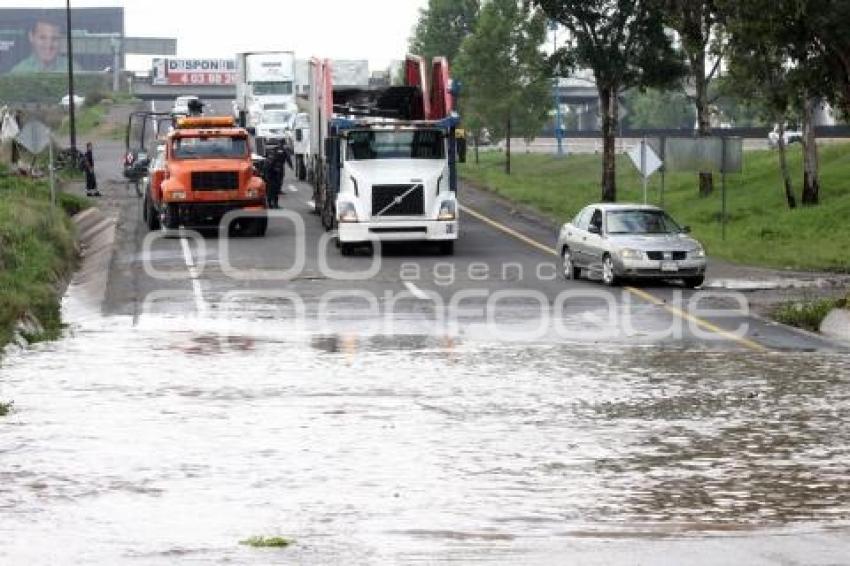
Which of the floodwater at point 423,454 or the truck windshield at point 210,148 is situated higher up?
the truck windshield at point 210,148

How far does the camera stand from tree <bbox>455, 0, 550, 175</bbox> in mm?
89312

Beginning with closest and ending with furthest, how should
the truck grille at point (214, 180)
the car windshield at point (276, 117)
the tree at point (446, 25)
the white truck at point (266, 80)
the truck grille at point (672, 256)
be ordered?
the truck grille at point (672, 256) < the truck grille at point (214, 180) < the car windshield at point (276, 117) < the white truck at point (266, 80) < the tree at point (446, 25)

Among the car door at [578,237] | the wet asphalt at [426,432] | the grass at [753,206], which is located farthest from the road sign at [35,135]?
the car door at [578,237]

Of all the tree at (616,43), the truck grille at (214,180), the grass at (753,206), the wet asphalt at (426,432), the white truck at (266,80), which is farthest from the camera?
the white truck at (266,80)

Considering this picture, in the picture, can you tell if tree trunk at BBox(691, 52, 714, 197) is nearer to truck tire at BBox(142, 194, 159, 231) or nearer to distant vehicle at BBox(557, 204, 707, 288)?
truck tire at BBox(142, 194, 159, 231)

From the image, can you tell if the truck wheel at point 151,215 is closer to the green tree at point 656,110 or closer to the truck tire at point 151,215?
the truck tire at point 151,215

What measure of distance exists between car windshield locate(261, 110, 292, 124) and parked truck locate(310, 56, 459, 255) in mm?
35187

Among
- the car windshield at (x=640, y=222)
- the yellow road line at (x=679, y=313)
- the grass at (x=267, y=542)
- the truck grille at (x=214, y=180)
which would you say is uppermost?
the truck grille at (x=214, y=180)

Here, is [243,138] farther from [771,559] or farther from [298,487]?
[771,559]

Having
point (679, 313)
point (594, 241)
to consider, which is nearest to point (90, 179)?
point (594, 241)

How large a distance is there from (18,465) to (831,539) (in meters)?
6.61

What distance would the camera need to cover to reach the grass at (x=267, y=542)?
38.4 ft

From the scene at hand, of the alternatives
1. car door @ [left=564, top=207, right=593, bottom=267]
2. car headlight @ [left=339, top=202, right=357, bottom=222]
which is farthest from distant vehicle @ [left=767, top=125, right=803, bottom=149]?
car door @ [left=564, top=207, right=593, bottom=267]

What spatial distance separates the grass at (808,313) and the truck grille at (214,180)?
1909cm
